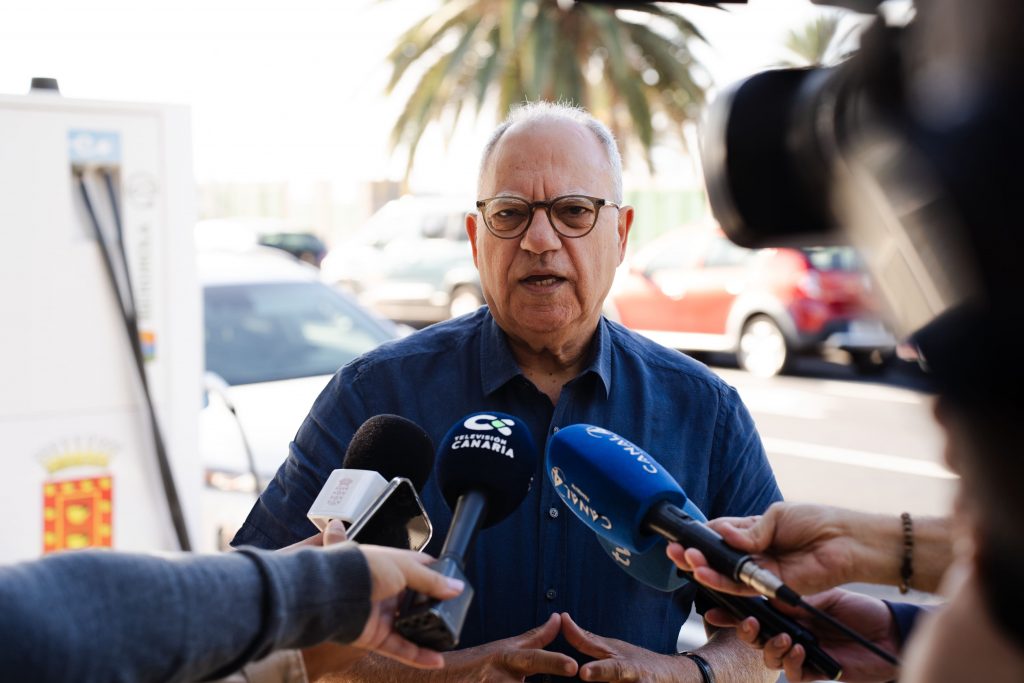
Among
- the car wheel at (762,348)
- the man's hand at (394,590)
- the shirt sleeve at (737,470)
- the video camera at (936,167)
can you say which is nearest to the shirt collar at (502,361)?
the shirt sleeve at (737,470)

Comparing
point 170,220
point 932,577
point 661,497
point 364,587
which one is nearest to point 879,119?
point 364,587

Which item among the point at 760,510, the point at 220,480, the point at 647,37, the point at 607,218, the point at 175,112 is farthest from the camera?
the point at 647,37

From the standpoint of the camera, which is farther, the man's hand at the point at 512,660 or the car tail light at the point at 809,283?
the car tail light at the point at 809,283

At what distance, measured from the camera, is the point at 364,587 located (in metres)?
1.35

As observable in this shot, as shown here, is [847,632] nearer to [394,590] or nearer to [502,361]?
[394,590]

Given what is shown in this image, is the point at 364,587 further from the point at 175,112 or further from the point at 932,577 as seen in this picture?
the point at 175,112

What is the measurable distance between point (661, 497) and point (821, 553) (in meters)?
0.28

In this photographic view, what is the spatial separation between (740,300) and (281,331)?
7268mm

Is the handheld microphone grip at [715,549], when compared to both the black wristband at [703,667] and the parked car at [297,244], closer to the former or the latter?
the black wristband at [703,667]

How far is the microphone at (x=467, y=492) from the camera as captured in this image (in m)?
1.40

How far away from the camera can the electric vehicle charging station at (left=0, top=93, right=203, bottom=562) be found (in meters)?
2.80

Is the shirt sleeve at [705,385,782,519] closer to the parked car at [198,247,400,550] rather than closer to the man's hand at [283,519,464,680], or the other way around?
the man's hand at [283,519,464,680]

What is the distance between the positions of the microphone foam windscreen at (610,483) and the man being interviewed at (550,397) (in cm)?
34

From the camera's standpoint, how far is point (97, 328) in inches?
115
